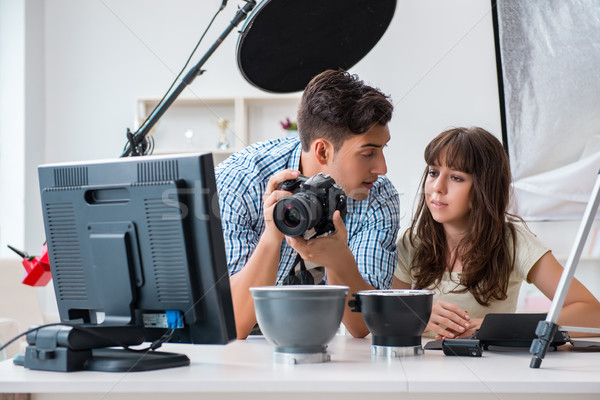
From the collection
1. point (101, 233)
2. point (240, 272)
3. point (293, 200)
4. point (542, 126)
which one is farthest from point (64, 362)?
point (542, 126)

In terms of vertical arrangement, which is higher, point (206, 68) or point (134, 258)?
point (206, 68)

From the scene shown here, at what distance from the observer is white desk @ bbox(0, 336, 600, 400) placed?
0.68 m

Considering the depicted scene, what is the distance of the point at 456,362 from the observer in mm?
832

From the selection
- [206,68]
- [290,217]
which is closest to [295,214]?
[290,217]

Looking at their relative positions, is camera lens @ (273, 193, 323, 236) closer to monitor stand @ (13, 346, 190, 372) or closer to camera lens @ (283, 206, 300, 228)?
camera lens @ (283, 206, 300, 228)

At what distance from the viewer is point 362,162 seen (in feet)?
4.65

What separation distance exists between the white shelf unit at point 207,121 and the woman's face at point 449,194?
5.71 ft

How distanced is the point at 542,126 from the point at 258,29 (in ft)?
6.79

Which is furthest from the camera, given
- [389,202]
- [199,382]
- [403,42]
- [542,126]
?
[403,42]

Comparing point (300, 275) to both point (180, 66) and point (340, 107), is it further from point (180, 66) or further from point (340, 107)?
point (180, 66)

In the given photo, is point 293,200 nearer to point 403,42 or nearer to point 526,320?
point 526,320

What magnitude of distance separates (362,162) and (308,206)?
18.1 inches

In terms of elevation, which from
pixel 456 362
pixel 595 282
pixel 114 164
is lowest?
pixel 595 282

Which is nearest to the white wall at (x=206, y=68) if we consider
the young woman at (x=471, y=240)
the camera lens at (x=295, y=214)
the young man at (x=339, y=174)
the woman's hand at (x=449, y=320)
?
the young woman at (x=471, y=240)
